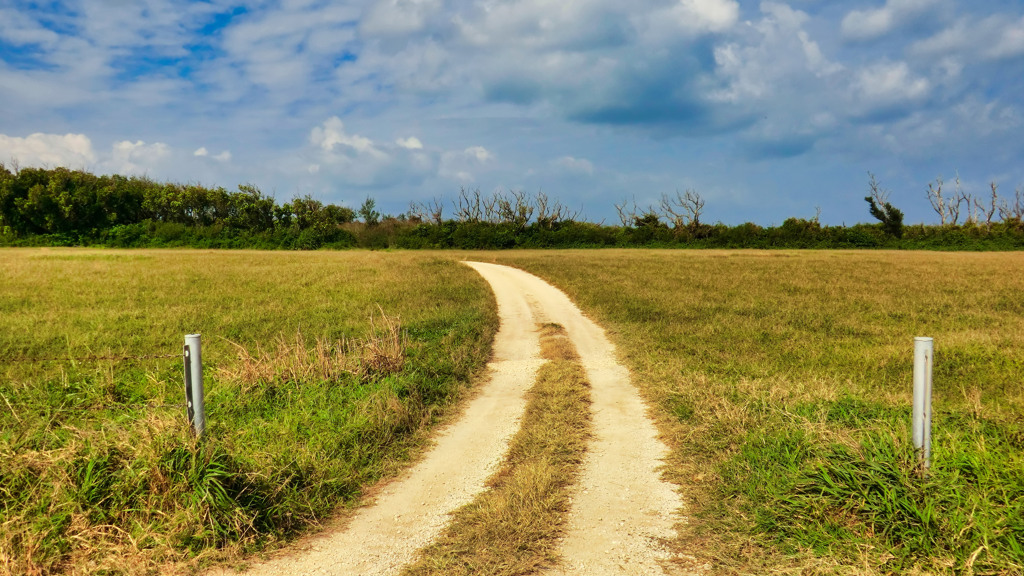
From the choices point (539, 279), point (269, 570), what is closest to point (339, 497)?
point (269, 570)

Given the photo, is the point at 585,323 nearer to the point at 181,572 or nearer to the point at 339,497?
the point at 339,497

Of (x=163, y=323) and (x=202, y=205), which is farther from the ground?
(x=202, y=205)

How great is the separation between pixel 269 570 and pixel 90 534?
4.49 feet

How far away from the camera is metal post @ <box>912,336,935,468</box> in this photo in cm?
433

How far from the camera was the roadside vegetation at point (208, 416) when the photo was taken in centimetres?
453

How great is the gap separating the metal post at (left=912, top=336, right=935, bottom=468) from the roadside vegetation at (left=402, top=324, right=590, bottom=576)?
2.83 meters

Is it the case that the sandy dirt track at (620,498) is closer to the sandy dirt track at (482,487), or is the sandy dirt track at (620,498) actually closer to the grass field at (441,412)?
the sandy dirt track at (482,487)

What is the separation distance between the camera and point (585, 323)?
15656 mm

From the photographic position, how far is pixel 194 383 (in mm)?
5051

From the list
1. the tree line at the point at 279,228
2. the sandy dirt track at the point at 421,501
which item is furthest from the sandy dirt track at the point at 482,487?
the tree line at the point at 279,228

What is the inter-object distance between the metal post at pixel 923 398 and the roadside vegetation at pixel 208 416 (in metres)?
4.75

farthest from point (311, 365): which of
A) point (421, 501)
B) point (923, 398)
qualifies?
point (923, 398)

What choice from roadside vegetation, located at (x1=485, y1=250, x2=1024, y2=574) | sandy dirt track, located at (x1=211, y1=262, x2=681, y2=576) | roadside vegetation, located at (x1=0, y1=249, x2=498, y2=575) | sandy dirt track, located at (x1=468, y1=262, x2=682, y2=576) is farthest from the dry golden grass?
roadside vegetation, located at (x1=485, y1=250, x2=1024, y2=574)

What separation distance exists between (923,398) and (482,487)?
3.75 m
